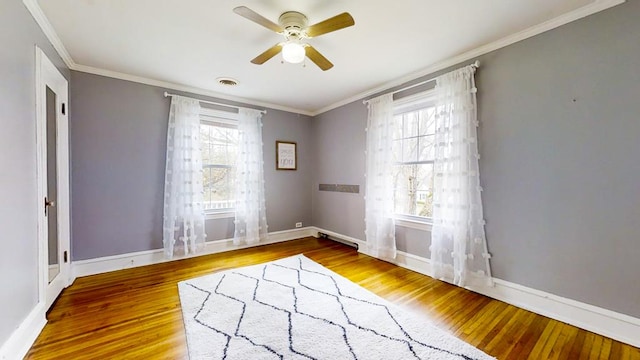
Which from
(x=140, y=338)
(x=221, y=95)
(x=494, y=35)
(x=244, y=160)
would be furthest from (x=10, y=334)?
(x=494, y=35)

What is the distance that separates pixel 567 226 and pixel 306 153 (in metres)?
3.74

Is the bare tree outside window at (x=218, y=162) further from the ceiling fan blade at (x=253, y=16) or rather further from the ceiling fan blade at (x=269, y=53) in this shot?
the ceiling fan blade at (x=253, y=16)

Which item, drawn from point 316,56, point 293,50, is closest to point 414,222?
point 316,56

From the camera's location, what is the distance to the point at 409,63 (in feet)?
9.33

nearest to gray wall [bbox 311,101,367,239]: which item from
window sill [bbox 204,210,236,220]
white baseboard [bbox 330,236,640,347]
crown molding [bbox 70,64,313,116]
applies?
crown molding [bbox 70,64,313,116]

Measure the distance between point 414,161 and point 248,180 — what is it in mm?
2495

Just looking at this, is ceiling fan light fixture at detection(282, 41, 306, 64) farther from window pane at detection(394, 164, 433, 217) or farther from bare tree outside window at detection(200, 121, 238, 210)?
bare tree outside window at detection(200, 121, 238, 210)

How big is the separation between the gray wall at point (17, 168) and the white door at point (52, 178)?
90mm

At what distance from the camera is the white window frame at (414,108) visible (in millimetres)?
3021

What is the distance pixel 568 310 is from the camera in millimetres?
2018

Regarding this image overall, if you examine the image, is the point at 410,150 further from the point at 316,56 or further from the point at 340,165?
the point at 316,56

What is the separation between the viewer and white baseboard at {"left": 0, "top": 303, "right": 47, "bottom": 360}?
59.1 inches

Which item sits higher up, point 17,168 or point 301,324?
point 17,168

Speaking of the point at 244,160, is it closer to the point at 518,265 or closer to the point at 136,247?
the point at 136,247
